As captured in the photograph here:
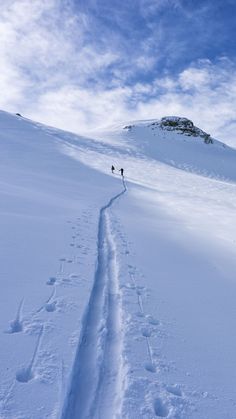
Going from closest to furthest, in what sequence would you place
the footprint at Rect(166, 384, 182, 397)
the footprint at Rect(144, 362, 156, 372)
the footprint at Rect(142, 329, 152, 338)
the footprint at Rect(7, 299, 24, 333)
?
1. the footprint at Rect(166, 384, 182, 397)
2. the footprint at Rect(144, 362, 156, 372)
3. the footprint at Rect(7, 299, 24, 333)
4. the footprint at Rect(142, 329, 152, 338)

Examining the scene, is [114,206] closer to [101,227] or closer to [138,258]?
[101,227]

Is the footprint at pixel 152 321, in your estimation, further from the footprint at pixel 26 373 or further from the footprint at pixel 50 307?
the footprint at pixel 26 373

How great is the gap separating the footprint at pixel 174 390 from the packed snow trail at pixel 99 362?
484 mm

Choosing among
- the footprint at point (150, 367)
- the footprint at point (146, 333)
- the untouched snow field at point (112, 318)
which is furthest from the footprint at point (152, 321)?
the footprint at point (150, 367)

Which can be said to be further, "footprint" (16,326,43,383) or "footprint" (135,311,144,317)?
"footprint" (135,311,144,317)

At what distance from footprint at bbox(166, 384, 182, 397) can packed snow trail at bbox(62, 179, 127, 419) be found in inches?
19.1

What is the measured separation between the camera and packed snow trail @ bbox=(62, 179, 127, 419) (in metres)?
2.84

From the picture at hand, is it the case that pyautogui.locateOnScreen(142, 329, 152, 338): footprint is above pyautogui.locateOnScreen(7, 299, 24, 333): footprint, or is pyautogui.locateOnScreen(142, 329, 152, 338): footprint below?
above

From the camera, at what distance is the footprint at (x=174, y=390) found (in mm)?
3093

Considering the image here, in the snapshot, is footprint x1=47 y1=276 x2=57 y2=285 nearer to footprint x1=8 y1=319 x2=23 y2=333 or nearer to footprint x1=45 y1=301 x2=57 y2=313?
footprint x1=45 y1=301 x2=57 y2=313

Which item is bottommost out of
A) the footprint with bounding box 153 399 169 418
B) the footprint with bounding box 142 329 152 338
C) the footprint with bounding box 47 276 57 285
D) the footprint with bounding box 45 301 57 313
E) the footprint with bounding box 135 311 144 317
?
the footprint with bounding box 153 399 169 418

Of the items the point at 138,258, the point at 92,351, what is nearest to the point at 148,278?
the point at 138,258

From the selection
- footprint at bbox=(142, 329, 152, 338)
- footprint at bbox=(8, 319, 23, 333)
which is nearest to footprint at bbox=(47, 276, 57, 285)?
footprint at bbox=(8, 319, 23, 333)

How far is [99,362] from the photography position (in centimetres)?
343
